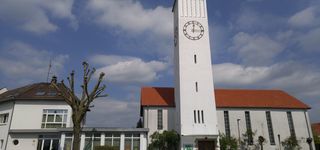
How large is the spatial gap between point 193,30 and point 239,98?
41.1 ft

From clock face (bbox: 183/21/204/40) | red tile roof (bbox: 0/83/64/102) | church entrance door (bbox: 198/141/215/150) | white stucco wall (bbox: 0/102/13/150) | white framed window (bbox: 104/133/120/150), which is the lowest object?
church entrance door (bbox: 198/141/215/150)

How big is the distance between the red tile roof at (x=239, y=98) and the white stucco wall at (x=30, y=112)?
10.5m

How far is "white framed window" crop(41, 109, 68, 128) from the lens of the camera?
92.4 feet

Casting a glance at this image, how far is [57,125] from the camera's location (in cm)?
2830

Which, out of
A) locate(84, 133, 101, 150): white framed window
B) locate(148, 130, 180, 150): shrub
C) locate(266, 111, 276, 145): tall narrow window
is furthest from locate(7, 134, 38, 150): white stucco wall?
locate(266, 111, 276, 145): tall narrow window

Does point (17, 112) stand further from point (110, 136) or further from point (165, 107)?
point (165, 107)

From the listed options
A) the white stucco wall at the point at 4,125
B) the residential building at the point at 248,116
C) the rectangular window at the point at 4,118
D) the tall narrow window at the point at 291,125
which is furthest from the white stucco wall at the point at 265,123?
the rectangular window at the point at 4,118

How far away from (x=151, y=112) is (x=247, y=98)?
14.5 metres

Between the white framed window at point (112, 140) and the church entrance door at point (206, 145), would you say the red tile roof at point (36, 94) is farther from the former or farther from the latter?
the church entrance door at point (206, 145)

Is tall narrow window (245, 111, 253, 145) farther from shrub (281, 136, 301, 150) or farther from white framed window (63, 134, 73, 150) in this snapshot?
white framed window (63, 134, 73, 150)

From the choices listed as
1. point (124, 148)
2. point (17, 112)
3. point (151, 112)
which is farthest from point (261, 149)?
point (17, 112)

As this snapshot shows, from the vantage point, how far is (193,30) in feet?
101

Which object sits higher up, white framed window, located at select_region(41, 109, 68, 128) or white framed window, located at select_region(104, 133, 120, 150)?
white framed window, located at select_region(41, 109, 68, 128)

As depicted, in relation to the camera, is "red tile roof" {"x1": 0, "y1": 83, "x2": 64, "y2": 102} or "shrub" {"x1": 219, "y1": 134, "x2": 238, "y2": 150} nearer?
"shrub" {"x1": 219, "y1": 134, "x2": 238, "y2": 150}
